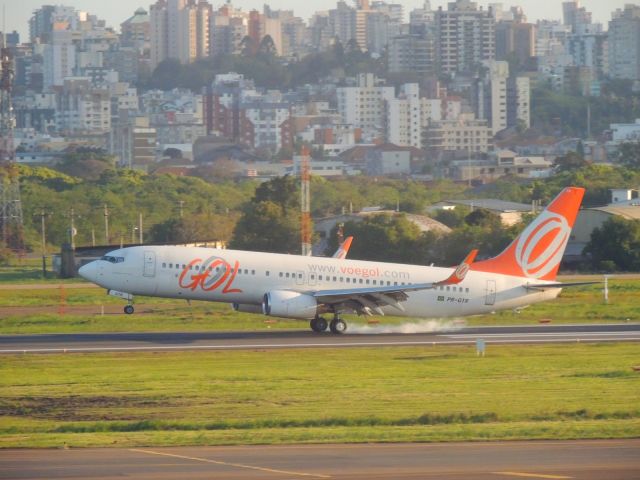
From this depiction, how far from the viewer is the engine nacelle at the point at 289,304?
5609 cm

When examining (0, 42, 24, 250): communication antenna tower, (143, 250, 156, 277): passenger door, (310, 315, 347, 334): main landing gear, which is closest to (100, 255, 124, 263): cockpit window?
(143, 250, 156, 277): passenger door

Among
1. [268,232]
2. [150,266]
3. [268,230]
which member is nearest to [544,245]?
[150,266]

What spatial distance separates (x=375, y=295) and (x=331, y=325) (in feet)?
7.50

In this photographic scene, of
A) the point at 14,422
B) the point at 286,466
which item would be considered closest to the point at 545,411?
the point at 286,466

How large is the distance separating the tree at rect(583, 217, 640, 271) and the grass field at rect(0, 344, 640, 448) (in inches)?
1662

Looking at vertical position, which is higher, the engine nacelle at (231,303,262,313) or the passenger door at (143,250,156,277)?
the passenger door at (143,250,156,277)

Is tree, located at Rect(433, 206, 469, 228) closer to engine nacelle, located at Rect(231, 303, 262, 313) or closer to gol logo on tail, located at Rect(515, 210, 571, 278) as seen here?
gol logo on tail, located at Rect(515, 210, 571, 278)

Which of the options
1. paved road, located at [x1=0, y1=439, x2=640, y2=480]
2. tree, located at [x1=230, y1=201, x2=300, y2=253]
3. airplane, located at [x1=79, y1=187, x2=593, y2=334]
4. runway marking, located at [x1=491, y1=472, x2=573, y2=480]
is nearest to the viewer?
runway marking, located at [x1=491, y1=472, x2=573, y2=480]

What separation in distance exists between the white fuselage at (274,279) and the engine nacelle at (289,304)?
3.11ft

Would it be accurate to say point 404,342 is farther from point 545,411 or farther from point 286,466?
point 286,466

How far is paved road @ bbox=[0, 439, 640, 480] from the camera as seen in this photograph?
29.6 metres

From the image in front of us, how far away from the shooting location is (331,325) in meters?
58.1

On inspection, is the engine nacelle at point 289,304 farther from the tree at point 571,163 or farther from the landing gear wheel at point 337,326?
the tree at point 571,163

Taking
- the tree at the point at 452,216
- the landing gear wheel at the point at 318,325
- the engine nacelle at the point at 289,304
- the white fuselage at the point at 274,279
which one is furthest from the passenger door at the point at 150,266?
the tree at the point at 452,216
